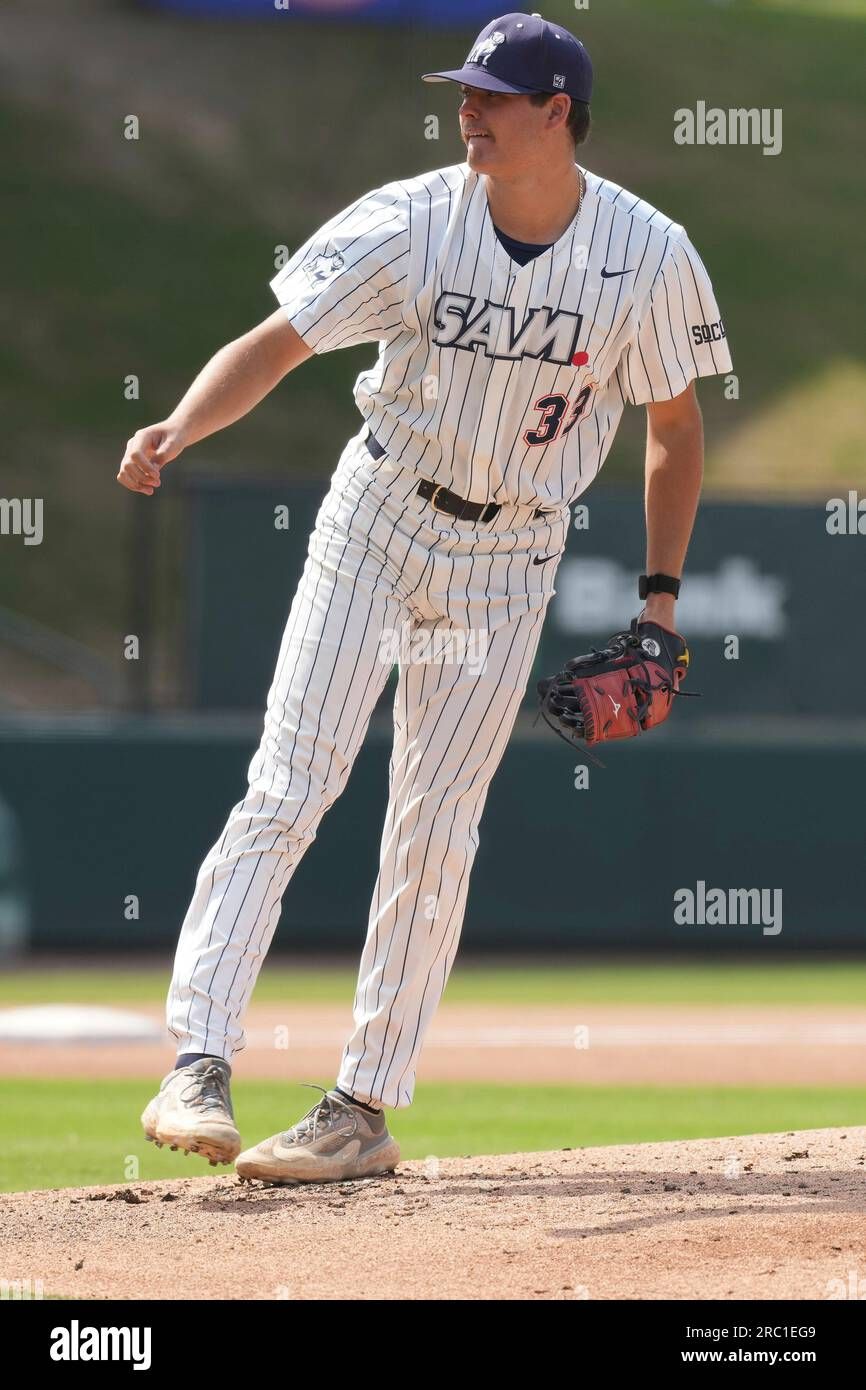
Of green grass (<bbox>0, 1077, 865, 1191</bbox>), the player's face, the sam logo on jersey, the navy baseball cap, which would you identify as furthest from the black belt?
green grass (<bbox>0, 1077, 865, 1191</bbox>)

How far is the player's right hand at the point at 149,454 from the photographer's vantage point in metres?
3.08

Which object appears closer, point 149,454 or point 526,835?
point 149,454

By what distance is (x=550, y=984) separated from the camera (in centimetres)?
949

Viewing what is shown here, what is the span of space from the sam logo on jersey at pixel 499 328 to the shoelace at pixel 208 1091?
4.10ft

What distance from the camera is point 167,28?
24.5 meters

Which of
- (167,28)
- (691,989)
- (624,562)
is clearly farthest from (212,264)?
(691,989)

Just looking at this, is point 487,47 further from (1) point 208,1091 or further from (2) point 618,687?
(1) point 208,1091

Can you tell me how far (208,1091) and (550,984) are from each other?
644 cm

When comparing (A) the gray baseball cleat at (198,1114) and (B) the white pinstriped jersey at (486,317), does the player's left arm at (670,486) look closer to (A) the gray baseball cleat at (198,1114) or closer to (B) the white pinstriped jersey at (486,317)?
(B) the white pinstriped jersey at (486,317)

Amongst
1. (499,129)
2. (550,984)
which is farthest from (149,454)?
(550,984)

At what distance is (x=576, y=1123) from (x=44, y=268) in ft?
57.6

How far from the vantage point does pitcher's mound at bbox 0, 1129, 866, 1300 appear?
2785 mm

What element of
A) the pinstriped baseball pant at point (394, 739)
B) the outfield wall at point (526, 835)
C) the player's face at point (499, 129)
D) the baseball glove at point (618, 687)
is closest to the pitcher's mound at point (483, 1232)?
the pinstriped baseball pant at point (394, 739)

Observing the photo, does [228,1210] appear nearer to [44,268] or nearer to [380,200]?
[380,200]
